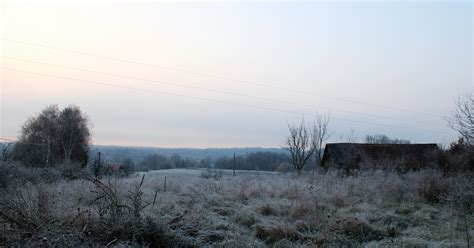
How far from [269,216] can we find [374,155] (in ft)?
78.4

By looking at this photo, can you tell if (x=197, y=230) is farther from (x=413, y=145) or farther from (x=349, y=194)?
(x=413, y=145)

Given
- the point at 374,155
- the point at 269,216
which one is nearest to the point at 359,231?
the point at 269,216

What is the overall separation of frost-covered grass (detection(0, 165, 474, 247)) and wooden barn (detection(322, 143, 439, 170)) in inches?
453

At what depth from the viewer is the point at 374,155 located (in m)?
32.7

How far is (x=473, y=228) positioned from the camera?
10.3 metres

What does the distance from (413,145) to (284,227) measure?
29.4 metres

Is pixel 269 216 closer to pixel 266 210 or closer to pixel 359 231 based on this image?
pixel 266 210

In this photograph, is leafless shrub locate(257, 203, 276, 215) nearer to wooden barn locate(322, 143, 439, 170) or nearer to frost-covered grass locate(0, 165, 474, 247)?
frost-covered grass locate(0, 165, 474, 247)

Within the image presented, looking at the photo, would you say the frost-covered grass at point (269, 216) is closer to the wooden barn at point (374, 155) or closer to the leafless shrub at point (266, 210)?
the leafless shrub at point (266, 210)

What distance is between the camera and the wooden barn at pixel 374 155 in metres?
27.7

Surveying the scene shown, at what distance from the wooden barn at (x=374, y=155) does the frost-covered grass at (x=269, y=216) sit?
11496 mm

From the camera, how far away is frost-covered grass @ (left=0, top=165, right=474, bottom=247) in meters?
7.29

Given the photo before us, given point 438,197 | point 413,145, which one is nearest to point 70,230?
point 438,197

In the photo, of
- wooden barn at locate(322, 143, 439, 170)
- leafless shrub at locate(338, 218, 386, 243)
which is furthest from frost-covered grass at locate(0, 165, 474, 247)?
wooden barn at locate(322, 143, 439, 170)
